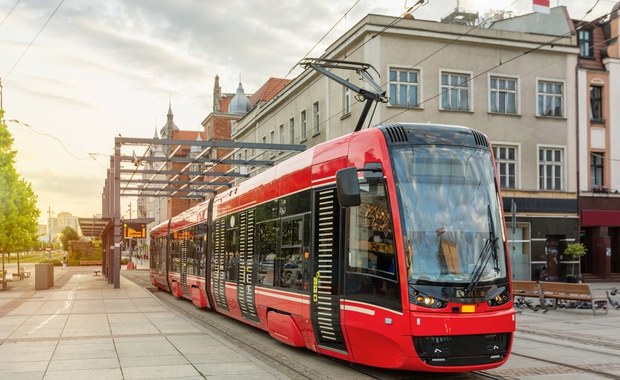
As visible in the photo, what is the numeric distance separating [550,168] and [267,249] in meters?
25.3

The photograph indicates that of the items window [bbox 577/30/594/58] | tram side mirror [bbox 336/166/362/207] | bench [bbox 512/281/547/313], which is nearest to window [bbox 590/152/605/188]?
window [bbox 577/30/594/58]

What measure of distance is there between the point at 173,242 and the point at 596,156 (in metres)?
21.5

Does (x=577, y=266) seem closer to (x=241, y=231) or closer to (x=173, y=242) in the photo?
(x=173, y=242)

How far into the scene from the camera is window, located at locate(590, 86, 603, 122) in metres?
37.0

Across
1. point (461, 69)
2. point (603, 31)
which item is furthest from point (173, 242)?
point (603, 31)

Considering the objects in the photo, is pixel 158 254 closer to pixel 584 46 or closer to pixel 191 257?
pixel 191 257

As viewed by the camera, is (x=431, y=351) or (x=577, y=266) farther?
(x=577, y=266)

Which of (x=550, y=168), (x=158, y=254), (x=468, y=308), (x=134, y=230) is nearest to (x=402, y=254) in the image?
(x=468, y=308)

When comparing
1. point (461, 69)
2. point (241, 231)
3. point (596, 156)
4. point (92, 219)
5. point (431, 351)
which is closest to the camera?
point (431, 351)

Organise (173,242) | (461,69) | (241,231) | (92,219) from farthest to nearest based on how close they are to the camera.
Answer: (92,219), (461,69), (173,242), (241,231)

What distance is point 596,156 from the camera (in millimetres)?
36562

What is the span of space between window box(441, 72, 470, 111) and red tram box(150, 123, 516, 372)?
22.6 meters

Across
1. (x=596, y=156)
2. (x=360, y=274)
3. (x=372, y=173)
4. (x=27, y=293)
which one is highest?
(x=596, y=156)

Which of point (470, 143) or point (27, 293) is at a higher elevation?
point (470, 143)
